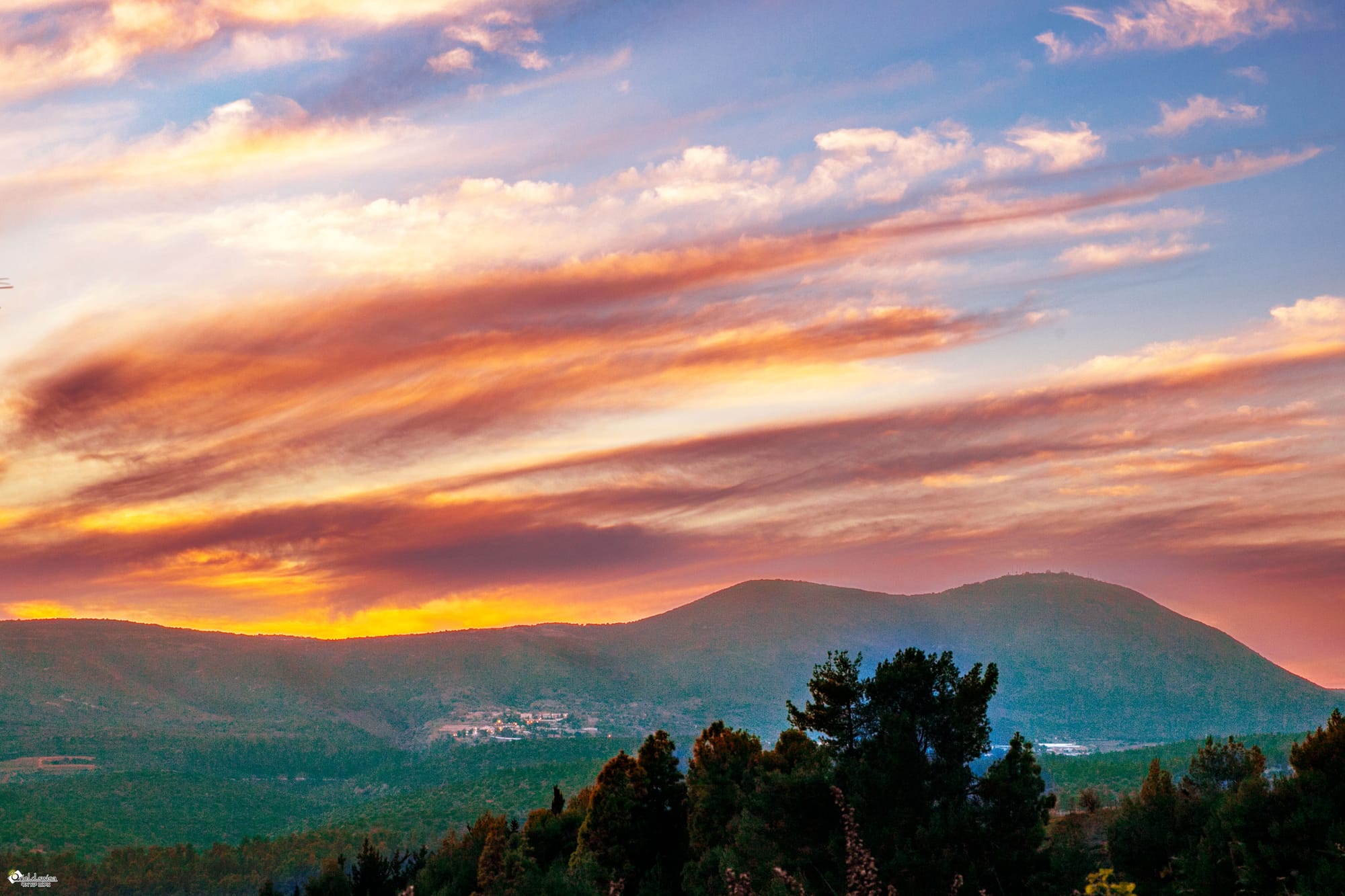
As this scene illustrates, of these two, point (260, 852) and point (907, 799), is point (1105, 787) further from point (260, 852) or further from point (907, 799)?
point (907, 799)

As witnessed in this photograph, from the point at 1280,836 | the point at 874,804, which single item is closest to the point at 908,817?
the point at 874,804

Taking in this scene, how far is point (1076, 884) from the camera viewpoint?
38406 mm

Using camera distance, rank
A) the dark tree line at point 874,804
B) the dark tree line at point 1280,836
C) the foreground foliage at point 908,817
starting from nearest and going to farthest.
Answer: the dark tree line at point 1280,836 → the foreground foliage at point 908,817 → the dark tree line at point 874,804

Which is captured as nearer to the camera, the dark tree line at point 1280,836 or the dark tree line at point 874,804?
the dark tree line at point 1280,836

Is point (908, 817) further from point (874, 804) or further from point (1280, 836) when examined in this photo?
point (1280, 836)

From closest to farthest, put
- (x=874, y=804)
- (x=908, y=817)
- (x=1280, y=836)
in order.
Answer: (x=1280, y=836) → (x=908, y=817) → (x=874, y=804)

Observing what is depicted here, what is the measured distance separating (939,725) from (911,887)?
7.40 meters

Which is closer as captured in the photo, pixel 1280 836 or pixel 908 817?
pixel 1280 836

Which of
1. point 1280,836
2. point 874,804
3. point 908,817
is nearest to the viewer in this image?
point 1280,836

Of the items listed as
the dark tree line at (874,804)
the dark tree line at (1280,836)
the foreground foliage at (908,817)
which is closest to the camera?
the dark tree line at (1280,836)

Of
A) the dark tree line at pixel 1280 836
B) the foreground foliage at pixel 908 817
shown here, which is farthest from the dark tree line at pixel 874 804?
the dark tree line at pixel 1280 836

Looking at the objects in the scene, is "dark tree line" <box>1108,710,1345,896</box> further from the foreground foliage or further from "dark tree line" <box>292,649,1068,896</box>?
"dark tree line" <box>292,649,1068,896</box>

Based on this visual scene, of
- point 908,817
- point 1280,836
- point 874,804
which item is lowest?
point 908,817

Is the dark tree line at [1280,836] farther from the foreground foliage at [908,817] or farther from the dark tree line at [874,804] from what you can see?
the dark tree line at [874,804]
